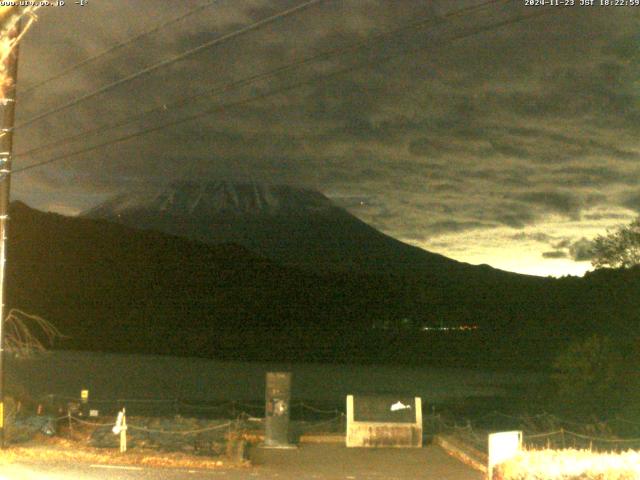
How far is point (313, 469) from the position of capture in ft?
60.5

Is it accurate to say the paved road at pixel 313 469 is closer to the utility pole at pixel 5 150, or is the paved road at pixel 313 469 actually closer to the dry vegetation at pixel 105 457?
the dry vegetation at pixel 105 457

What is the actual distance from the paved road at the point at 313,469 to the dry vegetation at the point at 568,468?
18.7 ft

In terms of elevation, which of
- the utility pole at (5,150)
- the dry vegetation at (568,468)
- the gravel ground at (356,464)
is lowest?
the gravel ground at (356,464)

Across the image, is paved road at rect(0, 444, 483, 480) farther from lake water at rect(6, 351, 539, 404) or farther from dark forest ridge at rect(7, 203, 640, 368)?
dark forest ridge at rect(7, 203, 640, 368)

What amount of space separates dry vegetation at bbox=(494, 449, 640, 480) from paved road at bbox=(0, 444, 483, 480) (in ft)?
18.7

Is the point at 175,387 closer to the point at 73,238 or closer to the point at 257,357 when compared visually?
the point at 257,357

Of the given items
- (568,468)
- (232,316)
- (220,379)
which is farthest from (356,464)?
(232,316)

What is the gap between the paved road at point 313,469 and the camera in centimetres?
1623

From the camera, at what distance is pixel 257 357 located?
134875 millimetres

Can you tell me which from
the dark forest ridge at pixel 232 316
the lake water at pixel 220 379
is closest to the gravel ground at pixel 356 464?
the lake water at pixel 220 379

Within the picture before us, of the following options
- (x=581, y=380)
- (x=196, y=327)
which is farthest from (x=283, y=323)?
(x=581, y=380)

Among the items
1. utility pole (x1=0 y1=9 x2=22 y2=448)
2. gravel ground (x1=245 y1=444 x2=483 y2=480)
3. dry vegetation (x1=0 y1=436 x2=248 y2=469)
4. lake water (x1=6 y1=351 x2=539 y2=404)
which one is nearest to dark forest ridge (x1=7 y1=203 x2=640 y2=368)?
lake water (x1=6 y1=351 x2=539 y2=404)

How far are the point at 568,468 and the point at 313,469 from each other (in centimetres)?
865

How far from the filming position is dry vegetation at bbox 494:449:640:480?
33.8ft
